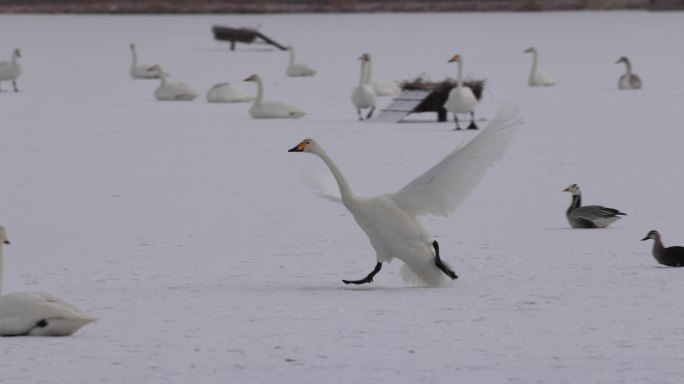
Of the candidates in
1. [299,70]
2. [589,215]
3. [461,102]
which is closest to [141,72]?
[299,70]

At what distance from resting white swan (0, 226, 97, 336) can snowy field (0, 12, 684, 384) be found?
56 mm

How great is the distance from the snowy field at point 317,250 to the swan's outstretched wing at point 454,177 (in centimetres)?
36

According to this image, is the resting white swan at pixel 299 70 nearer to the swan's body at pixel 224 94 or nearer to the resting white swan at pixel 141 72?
A: the resting white swan at pixel 141 72

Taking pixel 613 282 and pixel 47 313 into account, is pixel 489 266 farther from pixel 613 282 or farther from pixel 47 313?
pixel 47 313

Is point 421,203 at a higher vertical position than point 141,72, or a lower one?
higher

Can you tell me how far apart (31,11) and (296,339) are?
63.1m

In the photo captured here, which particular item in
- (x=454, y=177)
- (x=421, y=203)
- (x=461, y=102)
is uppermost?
(x=454, y=177)

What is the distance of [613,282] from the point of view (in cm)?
611

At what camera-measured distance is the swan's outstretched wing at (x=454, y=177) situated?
5.98 meters

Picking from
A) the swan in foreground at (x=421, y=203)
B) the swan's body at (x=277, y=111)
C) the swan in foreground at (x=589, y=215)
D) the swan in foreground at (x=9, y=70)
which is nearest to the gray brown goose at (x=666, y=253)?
the swan in foreground at (x=421, y=203)

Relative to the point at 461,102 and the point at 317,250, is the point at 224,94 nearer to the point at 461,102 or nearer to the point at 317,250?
the point at 461,102

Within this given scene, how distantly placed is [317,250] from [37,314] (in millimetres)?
2327

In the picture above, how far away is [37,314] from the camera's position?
4953mm

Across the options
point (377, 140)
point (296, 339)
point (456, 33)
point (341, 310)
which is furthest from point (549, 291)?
point (456, 33)
